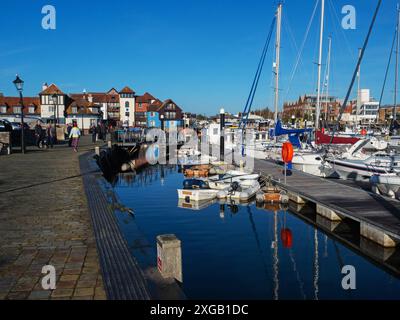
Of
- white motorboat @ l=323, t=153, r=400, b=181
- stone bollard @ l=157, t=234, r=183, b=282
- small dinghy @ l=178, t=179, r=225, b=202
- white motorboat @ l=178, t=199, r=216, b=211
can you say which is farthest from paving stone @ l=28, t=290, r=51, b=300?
white motorboat @ l=323, t=153, r=400, b=181

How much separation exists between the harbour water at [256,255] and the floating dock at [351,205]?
878 mm

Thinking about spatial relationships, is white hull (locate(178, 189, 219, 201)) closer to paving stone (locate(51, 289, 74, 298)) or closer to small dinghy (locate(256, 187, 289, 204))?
small dinghy (locate(256, 187, 289, 204))

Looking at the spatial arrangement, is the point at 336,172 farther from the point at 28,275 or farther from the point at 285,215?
the point at 28,275

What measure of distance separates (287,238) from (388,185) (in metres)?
7.23

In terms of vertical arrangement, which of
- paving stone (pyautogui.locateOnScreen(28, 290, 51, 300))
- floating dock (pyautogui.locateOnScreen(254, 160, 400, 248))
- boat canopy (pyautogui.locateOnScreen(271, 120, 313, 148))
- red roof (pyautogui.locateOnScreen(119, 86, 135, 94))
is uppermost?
red roof (pyautogui.locateOnScreen(119, 86, 135, 94))

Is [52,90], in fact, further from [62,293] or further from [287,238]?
[62,293]

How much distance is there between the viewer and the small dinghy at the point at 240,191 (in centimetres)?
1745

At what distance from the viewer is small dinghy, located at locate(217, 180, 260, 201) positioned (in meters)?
17.5

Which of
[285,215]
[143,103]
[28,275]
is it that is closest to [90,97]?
[143,103]

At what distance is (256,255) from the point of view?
1093 centimetres

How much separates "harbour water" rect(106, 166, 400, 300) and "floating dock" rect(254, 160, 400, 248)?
2.88 ft

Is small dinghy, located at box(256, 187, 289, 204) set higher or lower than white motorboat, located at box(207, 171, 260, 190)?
lower

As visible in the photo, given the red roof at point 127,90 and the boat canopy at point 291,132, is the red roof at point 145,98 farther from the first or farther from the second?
the boat canopy at point 291,132

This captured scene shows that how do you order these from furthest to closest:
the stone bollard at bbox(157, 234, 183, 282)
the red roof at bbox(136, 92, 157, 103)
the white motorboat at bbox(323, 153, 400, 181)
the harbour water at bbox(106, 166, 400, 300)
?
the red roof at bbox(136, 92, 157, 103) → the white motorboat at bbox(323, 153, 400, 181) → the harbour water at bbox(106, 166, 400, 300) → the stone bollard at bbox(157, 234, 183, 282)
